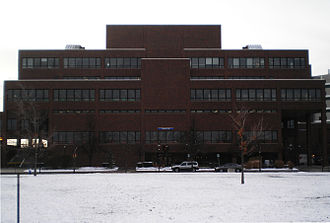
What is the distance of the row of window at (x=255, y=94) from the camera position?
8106 centimetres

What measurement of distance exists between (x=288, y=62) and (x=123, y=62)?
35.6 meters

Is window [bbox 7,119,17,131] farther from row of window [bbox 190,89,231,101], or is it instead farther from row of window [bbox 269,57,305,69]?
row of window [bbox 269,57,305,69]

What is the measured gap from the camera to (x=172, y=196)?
2492 cm

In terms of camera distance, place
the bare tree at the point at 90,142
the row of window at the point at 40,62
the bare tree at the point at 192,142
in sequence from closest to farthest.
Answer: the bare tree at the point at 192,142
the bare tree at the point at 90,142
the row of window at the point at 40,62

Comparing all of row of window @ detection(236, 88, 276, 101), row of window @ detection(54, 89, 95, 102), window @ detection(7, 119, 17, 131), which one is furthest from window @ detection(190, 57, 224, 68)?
window @ detection(7, 119, 17, 131)

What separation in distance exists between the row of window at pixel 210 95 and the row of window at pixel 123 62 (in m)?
14.2

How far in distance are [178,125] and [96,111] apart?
16.4 meters

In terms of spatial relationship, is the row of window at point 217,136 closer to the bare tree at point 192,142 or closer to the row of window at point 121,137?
the bare tree at point 192,142

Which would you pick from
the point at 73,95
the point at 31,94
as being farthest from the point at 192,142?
the point at 31,94

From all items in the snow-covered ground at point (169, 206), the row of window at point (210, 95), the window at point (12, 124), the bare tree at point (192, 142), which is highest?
the row of window at point (210, 95)

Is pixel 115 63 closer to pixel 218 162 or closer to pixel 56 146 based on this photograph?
pixel 56 146

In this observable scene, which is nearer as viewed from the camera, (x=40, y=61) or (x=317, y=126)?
(x=40, y=61)

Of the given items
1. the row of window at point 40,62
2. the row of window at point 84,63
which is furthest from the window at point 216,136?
the row of window at point 40,62

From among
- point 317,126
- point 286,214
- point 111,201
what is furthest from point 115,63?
point 286,214
